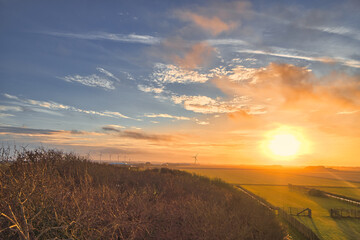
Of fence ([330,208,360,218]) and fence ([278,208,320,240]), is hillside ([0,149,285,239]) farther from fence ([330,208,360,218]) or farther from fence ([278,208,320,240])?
fence ([330,208,360,218])

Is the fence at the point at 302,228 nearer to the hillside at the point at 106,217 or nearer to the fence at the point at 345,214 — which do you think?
the fence at the point at 345,214

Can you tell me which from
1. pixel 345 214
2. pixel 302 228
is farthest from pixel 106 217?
pixel 345 214

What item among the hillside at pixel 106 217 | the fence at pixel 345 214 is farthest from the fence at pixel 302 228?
the hillside at pixel 106 217

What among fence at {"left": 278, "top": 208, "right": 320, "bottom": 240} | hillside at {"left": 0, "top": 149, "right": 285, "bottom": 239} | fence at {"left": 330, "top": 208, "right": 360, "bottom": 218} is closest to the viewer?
hillside at {"left": 0, "top": 149, "right": 285, "bottom": 239}

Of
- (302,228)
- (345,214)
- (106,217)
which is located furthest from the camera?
(345,214)

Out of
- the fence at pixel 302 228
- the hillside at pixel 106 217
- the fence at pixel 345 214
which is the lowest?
the fence at pixel 345 214

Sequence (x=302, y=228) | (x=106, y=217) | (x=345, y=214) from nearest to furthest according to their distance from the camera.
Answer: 1. (x=106, y=217)
2. (x=302, y=228)
3. (x=345, y=214)

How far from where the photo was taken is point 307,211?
45.8 m

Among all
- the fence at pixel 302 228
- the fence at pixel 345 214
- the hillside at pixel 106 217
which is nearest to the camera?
the hillside at pixel 106 217

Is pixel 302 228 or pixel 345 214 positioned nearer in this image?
pixel 302 228

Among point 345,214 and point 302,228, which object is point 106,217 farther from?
point 345,214

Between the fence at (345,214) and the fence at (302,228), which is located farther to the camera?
the fence at (345,214)

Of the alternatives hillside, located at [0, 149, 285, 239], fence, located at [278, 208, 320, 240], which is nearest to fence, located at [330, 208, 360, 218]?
fence, located at [278, 208, 320, 240]

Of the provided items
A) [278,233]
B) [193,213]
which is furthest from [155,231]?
[278,233]
